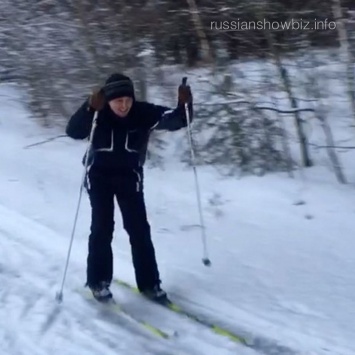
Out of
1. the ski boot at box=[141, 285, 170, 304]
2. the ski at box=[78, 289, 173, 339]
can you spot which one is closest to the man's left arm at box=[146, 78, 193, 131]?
the ski boot at box=[141, 285, 170, 304]

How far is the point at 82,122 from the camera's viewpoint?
24.1 ft

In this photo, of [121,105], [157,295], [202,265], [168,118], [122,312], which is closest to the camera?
[121,105]

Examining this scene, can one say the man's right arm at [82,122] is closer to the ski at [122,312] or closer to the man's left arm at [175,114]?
the man's left arm at [175,114]

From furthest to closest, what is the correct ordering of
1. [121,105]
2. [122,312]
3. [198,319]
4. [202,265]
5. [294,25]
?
1. [294,25]
2. [202,265]
3. [122,312]
4. [121,105]
5. [198,319]

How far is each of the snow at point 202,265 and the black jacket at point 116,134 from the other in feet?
3.76

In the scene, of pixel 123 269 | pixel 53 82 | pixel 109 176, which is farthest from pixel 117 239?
pixel 53 82

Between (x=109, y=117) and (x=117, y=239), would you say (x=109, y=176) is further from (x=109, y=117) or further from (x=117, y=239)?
(x=117, y=239)

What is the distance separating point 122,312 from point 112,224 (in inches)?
28.3

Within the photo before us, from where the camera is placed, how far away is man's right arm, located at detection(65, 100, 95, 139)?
7.31 metres

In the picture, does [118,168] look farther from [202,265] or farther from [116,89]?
[202,265]

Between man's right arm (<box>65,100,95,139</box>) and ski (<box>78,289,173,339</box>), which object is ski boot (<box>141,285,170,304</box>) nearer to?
ski (<box>78,289,173,339</box>)

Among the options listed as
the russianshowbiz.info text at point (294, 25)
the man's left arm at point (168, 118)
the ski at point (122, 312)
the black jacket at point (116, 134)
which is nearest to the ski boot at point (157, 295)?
the ski at point (122, 312)

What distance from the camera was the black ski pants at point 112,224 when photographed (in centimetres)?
751

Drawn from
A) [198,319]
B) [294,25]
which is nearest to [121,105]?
[198,319]
